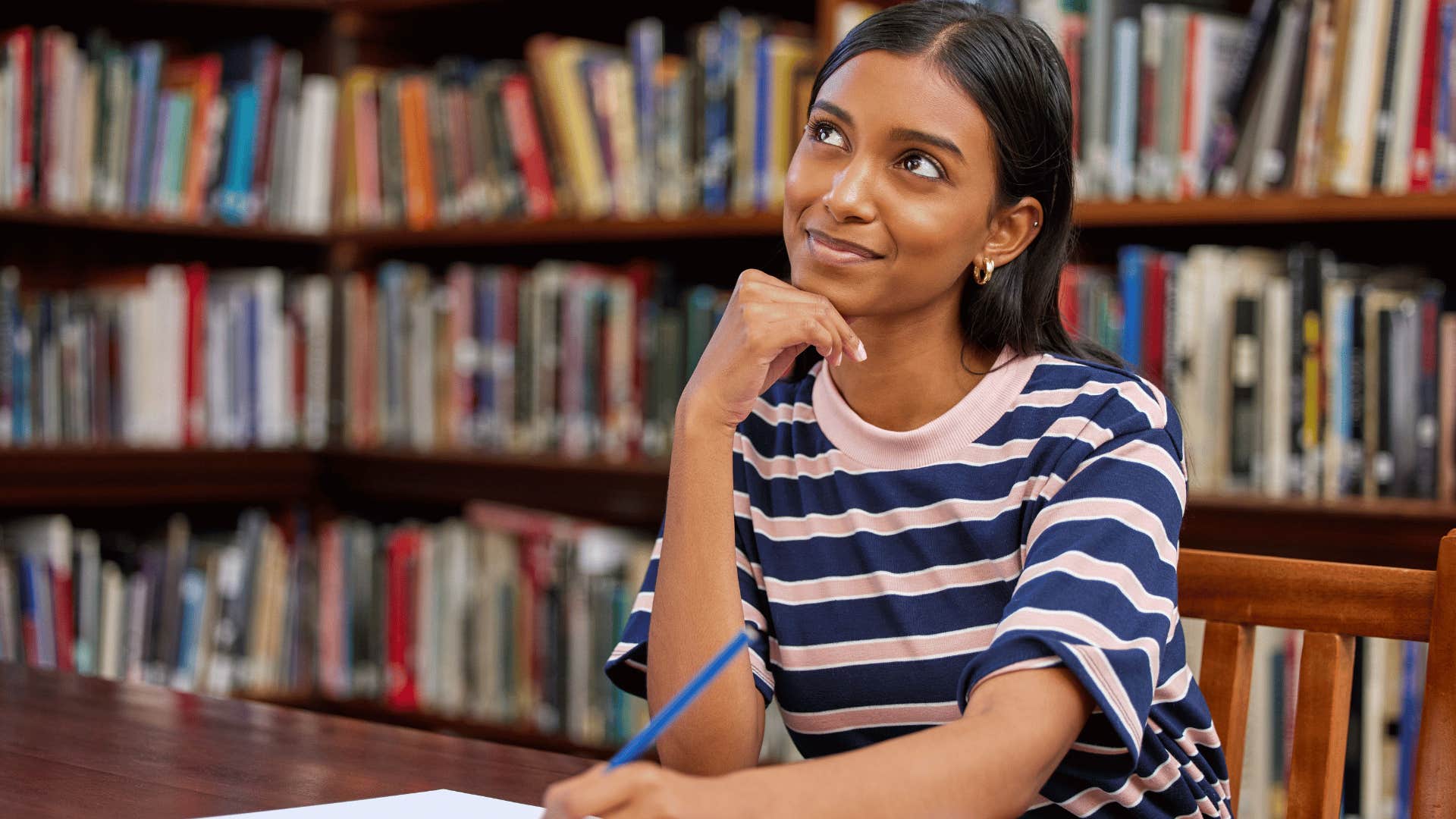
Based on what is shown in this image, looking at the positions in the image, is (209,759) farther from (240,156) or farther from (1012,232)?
(240,156)

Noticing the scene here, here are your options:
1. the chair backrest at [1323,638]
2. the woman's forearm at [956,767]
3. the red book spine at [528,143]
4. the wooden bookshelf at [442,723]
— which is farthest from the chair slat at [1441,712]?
the red book spine at [528,143]

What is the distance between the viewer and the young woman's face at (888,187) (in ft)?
3.46

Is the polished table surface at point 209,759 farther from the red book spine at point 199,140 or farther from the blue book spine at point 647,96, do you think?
the red book spine at point 199,140

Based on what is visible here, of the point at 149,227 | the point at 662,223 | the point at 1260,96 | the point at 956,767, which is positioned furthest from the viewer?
the point at 149,227

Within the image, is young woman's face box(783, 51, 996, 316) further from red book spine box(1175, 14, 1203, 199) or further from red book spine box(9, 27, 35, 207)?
red book spine box(9, 27, 35, 207)

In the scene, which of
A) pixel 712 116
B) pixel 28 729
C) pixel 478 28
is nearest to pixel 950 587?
pixel 28 729

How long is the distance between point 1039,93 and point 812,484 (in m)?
0.34

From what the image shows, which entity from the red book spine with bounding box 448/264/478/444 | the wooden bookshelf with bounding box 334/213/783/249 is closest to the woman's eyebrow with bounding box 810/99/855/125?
the wooden bookshelf with bounding box 334/213/783/249

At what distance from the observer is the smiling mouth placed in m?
1.08

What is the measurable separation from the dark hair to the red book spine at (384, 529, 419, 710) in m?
1.67

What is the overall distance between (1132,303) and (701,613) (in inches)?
42.1

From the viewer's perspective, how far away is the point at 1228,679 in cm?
109

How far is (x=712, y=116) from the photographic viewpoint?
7.45ft

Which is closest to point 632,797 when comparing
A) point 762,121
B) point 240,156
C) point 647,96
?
point 762,121
